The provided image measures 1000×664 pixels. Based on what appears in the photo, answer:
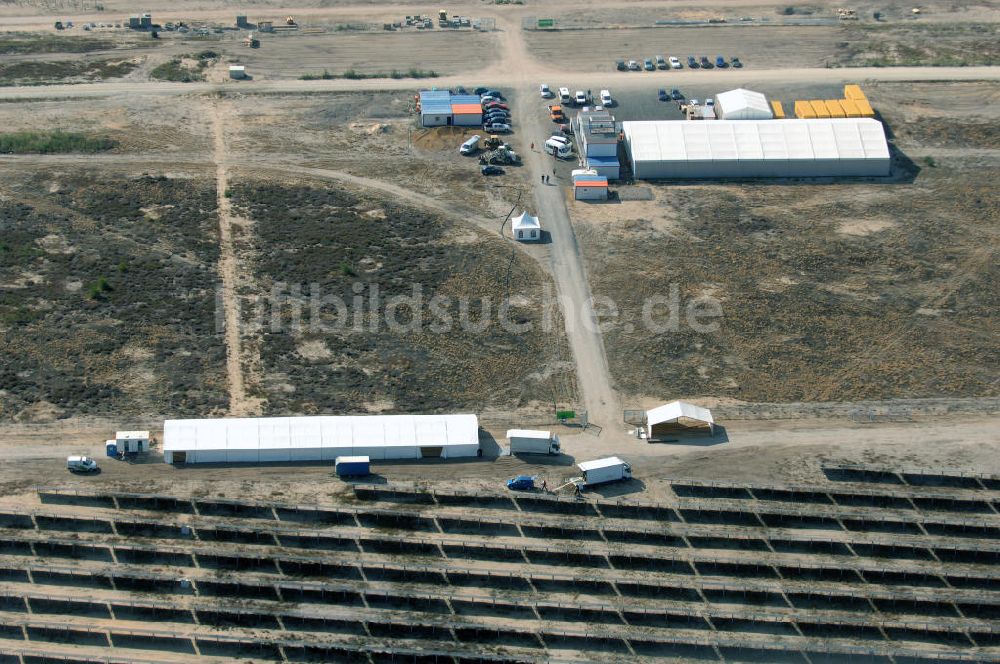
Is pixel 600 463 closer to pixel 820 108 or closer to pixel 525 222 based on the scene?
pixel 525 222

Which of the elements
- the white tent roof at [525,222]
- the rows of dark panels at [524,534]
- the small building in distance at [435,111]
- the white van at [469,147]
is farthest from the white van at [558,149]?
the rows of dark panels at [524,534]

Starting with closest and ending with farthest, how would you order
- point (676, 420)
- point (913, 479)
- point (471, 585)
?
point (471, 585) → point (913, 479) → point (676, 420)

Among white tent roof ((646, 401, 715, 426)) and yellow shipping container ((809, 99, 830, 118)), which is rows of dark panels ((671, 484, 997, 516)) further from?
yellow shipping container ((809, 99, 830, 118))

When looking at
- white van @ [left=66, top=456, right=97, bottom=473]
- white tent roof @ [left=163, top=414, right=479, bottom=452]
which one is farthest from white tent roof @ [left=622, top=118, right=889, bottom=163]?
white van @ [left=66, top=456, right=97, bottom=473]

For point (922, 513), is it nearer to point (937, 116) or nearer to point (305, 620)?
point (305, 620)

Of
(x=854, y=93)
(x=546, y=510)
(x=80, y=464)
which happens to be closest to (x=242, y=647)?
(x=80, y=464)

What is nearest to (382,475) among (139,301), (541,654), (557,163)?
(541,654)
